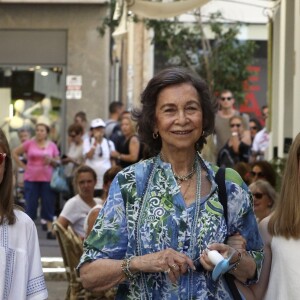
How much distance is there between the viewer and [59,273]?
1309 centimetres

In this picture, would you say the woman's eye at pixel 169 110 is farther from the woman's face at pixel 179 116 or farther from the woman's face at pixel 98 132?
the woman's face at pixel 98 132

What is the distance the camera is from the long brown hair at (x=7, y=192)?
5.22m

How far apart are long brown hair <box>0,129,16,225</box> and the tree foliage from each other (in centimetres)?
2205

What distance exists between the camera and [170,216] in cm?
440

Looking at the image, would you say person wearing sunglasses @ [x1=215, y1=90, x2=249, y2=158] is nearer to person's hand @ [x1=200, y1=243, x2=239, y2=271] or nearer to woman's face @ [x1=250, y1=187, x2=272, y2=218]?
woman's face @ [x1=250, y1=187, x2=272, y2=218]

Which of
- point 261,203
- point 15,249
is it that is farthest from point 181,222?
point 261,203

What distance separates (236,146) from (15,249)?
11.5 metres

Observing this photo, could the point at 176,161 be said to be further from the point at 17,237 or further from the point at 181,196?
the point at 17,237

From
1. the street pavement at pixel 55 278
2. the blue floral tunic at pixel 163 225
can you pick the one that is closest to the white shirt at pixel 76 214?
the street pavement at pixel 55 278

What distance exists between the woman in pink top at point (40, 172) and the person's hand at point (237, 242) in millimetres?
13964

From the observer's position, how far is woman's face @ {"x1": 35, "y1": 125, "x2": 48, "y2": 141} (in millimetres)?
18330

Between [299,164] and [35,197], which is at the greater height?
[299,164]

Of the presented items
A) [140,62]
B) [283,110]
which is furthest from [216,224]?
[140,62]

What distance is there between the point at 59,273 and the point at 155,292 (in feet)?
28.8
